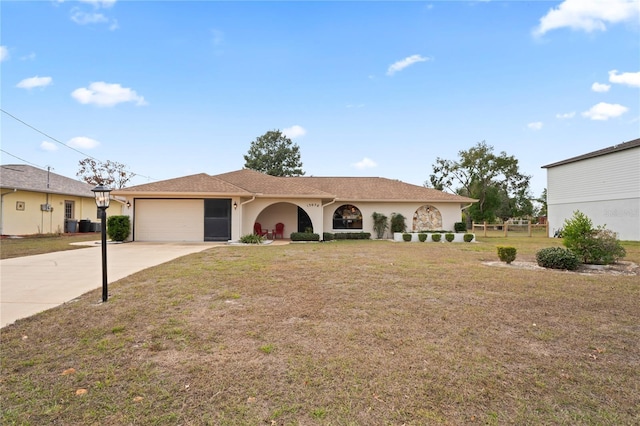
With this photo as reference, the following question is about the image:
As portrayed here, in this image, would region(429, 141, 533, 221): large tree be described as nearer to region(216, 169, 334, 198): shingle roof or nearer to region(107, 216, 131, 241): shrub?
region(216, 169, 334, 198): shingle roof

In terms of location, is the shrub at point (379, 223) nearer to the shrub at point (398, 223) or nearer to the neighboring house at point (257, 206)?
the neighboring house at point (257, 206)

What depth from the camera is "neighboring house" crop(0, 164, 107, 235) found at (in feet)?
59.7

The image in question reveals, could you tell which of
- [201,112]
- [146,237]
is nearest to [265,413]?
[146,237]

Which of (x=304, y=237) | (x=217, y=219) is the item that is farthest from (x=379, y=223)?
(x=217, y=219)

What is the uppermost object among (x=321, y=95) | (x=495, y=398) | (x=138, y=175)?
(x=321, y=95)

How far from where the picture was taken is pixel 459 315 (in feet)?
15.4

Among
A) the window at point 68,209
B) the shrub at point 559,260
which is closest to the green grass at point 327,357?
→ the shrub at point 559,260

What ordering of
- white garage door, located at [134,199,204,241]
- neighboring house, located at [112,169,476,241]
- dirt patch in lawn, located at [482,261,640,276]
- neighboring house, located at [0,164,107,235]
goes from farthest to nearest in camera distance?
neighboring house, located at [0,164,107,235] < white garage door, located at [134,199,204,241] < neighboring house, located at [112,169,476,241] < dirt patch in lawn, located at [482,261,640,276]

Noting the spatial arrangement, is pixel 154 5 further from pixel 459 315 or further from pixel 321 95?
pixel 459 315

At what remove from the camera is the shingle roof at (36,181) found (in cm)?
1848

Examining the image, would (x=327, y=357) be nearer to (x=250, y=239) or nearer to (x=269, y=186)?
(x=250, y=239)

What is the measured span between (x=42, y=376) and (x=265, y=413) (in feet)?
7.24

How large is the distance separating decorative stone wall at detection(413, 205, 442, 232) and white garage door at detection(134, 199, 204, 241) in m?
12.8

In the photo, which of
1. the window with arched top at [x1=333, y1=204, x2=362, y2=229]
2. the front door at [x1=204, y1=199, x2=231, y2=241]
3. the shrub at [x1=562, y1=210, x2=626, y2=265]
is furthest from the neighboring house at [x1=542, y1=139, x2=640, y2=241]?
the front door at [x1=204, y1=199, x2=231, y2=241]
